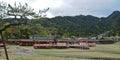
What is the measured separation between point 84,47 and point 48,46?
849 cm

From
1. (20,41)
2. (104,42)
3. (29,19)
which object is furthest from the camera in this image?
(104,42)

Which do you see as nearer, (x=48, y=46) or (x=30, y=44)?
(x=48, y=46)

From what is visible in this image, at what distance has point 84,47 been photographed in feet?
247

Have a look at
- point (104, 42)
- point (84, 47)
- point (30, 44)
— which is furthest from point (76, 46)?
point (104, 42)

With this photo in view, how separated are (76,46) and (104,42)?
32182 mm

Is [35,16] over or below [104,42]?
over

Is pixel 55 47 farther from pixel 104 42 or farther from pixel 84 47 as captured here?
pixel 104 42

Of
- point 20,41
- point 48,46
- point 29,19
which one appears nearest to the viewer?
point 29,19

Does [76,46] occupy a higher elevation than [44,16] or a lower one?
lower

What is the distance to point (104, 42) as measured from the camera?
10938 cm

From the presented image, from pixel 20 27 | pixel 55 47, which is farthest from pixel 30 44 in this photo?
pixel 20 27

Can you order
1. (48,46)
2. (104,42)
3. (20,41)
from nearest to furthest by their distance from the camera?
(48,46)
(20,41)
(104,42)

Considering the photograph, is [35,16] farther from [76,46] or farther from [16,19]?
[76,46]

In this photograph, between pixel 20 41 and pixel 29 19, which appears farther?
pixel 20 41
